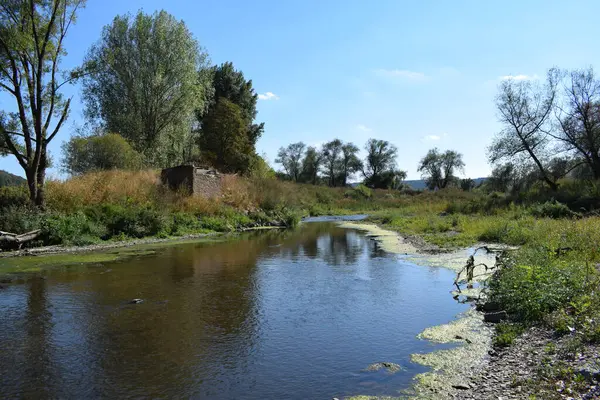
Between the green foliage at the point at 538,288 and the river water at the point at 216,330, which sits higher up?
the green foliage at the point at 538,288

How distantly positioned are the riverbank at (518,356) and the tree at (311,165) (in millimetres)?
101399

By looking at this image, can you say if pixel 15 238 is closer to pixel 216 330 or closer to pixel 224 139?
pixel 216 330

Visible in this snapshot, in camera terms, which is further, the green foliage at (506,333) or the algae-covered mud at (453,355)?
the green foliage at (506,333)

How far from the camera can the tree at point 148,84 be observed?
108ft

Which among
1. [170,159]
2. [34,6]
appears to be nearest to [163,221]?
[34,6]

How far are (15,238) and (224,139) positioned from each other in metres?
28.8

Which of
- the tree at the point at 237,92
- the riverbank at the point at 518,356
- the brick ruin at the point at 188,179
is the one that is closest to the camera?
the riverbank at the point at 518,356

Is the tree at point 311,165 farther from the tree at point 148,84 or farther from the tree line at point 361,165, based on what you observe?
the tree at point 148,84

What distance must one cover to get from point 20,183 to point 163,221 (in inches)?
294

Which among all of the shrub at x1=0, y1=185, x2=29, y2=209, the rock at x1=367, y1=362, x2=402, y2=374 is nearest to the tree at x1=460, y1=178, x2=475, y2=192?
the shrub at x1=0, y1=185, x2=29, y2=209

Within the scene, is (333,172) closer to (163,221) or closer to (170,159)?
(170,159)

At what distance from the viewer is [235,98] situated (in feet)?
169

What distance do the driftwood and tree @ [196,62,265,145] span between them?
103 ft

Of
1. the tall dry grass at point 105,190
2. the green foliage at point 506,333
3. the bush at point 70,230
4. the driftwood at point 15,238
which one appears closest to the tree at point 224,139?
the tall dry grass at point 105,190
